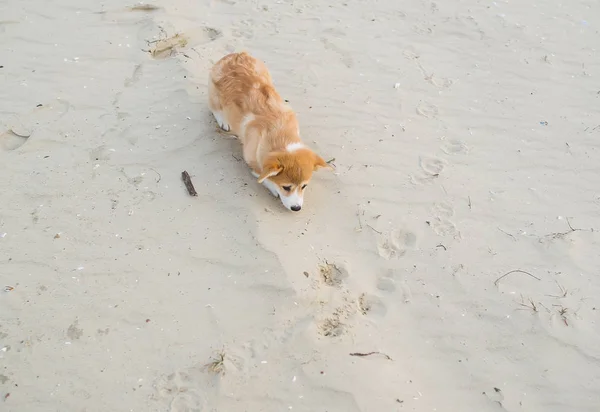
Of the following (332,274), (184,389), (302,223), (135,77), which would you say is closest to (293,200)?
(302,223)

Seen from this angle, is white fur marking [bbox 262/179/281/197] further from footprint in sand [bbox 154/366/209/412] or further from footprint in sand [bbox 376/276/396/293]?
footprint in sand [bbox 154/366/209/412]

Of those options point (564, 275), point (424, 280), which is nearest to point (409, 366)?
point (424, 280)

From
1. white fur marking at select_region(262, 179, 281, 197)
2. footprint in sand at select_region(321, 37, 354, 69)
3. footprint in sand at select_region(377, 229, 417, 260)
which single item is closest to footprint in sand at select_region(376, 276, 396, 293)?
footprint in sand at select_region(377, 229, 417, 260)

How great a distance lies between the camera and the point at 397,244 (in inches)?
146

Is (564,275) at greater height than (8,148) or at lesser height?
greater

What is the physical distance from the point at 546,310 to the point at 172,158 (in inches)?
131

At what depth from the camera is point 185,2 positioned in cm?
588

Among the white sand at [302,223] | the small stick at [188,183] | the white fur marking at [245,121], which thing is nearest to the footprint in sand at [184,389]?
the white sand at [302,223]

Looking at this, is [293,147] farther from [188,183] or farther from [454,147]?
[454,147]

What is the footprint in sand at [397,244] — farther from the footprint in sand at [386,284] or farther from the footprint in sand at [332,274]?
the footprint in sand at [332,274]

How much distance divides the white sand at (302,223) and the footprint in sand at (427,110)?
2 centimetres

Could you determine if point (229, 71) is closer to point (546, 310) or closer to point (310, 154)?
point (310, 154)

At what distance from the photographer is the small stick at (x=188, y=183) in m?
3.86

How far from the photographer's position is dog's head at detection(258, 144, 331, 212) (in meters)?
3.59
